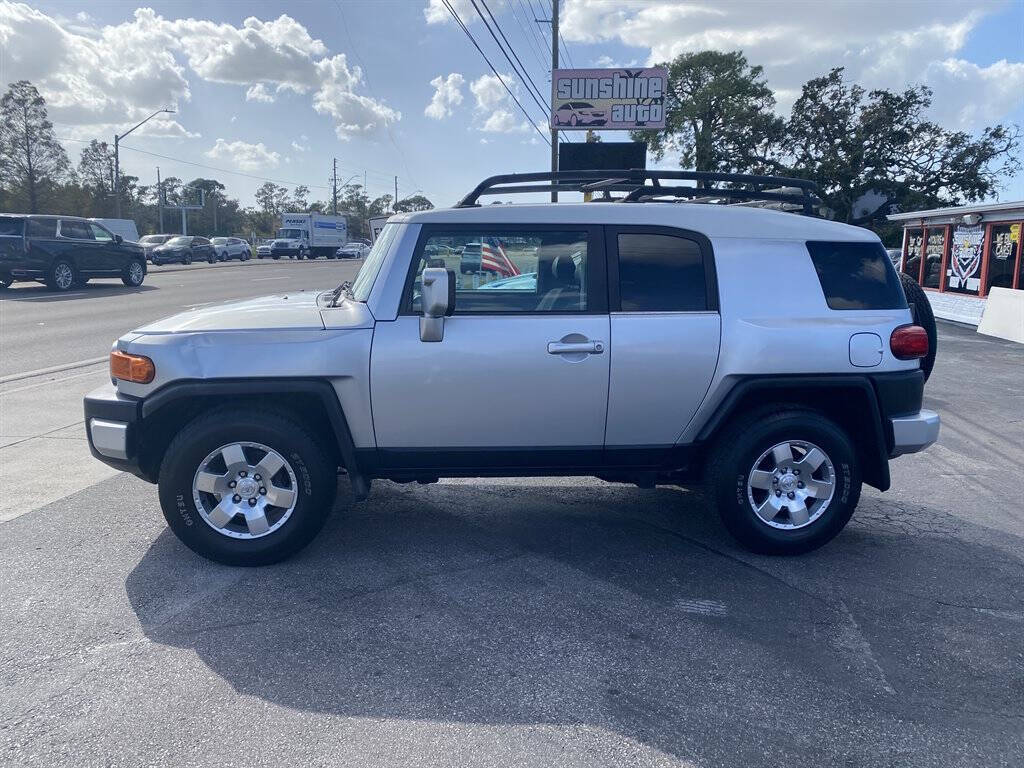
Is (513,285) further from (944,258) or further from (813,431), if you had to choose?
(944,258)

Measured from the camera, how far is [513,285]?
4.31 meters

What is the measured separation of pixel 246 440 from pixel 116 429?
0.69 m

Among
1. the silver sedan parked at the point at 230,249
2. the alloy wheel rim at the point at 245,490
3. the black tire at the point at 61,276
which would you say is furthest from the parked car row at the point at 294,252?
the alloy wheel rim at the point at 245,490

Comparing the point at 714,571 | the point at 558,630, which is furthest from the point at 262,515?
the point at 714,571

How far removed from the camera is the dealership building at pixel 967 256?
17172mm

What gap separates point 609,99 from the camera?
1884cm

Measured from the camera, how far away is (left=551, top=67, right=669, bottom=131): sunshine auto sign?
60.4 feet

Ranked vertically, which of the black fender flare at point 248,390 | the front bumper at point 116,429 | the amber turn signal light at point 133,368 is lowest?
the front bumper at point 116,429

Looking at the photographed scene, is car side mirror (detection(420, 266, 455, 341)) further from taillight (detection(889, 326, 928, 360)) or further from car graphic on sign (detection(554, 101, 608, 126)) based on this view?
car graphic on sign (detection(554, 101, 608, 126))

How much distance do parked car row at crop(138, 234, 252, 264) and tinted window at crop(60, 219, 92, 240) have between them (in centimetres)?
1888

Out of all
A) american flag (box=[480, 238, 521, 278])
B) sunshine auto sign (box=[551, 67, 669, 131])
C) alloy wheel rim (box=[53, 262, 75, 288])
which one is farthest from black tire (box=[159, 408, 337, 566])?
alloy wheel rim (box=[53, 262, 75, 288])

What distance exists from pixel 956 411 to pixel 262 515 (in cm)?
731

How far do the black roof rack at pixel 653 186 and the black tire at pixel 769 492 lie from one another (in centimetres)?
147

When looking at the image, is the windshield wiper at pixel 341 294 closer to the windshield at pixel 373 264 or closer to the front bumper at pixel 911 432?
the windshield at pixel 373 264
